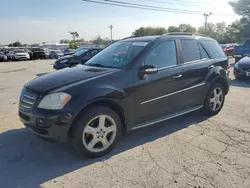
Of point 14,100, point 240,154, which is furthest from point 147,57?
point 14,100

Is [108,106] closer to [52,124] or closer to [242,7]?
[52,124]

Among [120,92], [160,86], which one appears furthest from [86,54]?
[120,92]

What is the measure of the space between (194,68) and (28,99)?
9.92 feet

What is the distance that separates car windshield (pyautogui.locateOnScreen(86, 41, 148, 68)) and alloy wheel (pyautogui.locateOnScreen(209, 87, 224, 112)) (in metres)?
2.09

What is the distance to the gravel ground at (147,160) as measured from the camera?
9.41 ft

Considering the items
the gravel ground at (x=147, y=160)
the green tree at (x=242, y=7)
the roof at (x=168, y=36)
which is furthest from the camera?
the green tree at (x=242, y=7)

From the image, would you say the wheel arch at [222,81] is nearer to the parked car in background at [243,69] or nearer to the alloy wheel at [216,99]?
the alloy wheel at [216,99]

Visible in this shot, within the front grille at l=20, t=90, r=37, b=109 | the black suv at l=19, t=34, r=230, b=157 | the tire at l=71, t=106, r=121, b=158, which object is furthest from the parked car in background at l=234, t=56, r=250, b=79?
the front grille at l=20, t=90, r=37, b=109

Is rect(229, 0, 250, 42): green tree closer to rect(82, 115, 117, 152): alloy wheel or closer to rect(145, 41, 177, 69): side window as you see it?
rect(145, 41, 177, 69): side window

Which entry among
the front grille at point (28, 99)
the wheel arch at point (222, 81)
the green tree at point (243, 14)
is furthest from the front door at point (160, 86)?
the green tree at point (243, 14)

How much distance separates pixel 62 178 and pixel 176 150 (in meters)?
1.72

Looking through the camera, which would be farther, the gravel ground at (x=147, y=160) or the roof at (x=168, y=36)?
the roof at (x=168, y=36)

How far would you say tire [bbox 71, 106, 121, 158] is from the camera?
319 cm

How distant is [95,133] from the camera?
3350mm
